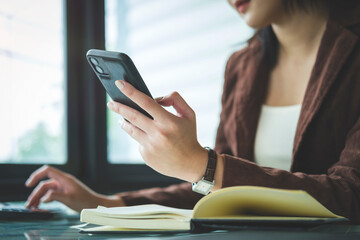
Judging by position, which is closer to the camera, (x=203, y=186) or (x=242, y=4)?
(x=203, y=186)

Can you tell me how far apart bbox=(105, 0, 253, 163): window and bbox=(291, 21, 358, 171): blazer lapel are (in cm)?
95

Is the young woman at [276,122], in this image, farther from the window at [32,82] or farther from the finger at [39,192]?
the window at [32,82]

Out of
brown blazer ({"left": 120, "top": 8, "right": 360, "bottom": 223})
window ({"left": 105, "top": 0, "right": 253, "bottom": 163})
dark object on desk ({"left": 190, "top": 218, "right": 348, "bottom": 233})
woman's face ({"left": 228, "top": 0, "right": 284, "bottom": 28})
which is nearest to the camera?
dark object on desk ({"left": 190, "top": 218, "right": 348, "bottom": 233})

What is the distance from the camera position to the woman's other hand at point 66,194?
3.26ft

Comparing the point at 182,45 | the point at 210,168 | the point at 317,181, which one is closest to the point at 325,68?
the point at 317,181

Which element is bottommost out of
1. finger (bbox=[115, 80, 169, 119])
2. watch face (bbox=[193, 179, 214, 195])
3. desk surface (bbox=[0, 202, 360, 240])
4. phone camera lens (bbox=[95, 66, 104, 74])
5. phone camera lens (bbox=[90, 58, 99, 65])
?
desk surface (bbox=[0, 202, 360, 240])

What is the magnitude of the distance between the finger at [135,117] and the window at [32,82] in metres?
0.93

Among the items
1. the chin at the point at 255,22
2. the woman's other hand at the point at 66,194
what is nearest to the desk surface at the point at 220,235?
the woman's other hand at the point at 66,194

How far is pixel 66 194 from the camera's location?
994 millimetres

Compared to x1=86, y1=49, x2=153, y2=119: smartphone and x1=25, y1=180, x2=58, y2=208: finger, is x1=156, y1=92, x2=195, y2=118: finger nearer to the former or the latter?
x1=86, y1=49, x2=153, y2=119: smartphone

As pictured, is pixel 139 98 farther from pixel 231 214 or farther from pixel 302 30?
pixel 302 30

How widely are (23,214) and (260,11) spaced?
34.0 inches

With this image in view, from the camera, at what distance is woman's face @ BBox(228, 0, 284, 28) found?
3.81 feet

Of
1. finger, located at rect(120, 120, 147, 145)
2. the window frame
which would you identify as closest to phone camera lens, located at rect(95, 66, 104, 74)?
finger, located at rect(120, 120, 147, 145)
